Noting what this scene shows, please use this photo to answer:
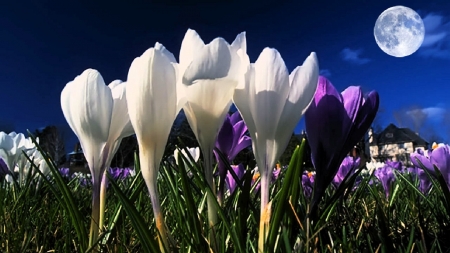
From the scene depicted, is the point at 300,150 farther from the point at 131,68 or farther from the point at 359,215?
the point at 359,215

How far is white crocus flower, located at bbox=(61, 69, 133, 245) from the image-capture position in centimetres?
59

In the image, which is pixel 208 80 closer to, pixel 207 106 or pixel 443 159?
pixel 207 106

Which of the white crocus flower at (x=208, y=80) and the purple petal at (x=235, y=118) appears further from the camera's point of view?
the purple petal at (x=235, y=118)

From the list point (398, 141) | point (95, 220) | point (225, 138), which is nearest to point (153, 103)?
point (95, 220)

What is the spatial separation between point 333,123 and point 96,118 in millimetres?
331

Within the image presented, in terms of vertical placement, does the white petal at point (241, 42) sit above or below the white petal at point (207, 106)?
above

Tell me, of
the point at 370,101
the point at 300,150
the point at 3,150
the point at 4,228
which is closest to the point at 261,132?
the point at 300,150

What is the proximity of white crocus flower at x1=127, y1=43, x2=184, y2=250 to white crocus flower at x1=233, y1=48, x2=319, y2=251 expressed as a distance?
9cm

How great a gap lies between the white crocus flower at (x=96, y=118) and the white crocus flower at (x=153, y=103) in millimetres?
97

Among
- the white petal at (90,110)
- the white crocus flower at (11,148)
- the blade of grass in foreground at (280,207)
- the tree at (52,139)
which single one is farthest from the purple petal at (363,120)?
the tree at (52,139)

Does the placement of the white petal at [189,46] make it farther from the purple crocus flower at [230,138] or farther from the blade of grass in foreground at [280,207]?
the purple crocus flower at [230,138]

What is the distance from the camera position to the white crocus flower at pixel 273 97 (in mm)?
524

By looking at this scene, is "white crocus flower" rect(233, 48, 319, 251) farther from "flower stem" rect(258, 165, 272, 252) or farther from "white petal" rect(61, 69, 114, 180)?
"white petal" rect(61, 69, 114, 180)

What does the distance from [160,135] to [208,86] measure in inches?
3.3
